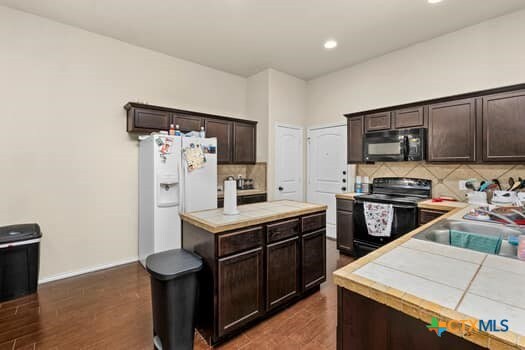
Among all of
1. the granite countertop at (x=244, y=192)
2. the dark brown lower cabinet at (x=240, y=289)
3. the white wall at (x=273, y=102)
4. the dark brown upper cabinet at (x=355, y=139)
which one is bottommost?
the dark brown lower cabinet at (x=240, y=289)

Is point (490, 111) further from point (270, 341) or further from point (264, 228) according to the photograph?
point (270, 341)

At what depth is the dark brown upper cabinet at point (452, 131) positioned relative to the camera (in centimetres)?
293

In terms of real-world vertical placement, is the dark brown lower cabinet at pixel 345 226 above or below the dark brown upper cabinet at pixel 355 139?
below

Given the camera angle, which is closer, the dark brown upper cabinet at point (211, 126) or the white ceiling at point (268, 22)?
the white ceiling at point (268, 22)

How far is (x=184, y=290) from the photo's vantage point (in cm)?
175

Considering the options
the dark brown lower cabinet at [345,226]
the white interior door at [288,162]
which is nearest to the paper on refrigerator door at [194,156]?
the white interior door at [288,162]

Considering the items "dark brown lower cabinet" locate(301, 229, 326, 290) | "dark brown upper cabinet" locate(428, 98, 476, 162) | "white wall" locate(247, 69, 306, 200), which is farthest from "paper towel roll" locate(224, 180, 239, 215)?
"dark brown upper cabinet" locate(428, 98, 476, 162)

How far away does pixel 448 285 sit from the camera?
0.89 m

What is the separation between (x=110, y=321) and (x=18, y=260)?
130 centimetres

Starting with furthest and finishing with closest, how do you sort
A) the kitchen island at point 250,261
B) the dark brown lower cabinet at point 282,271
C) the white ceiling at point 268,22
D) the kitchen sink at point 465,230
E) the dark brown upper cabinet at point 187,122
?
the dark brown upper cabinet at point 187,122, the white ceiling at point 268,22, the dark brown lower cabinet at point 282,271, the kitchen island at point 250,261, the kitchen sink at point 465,230

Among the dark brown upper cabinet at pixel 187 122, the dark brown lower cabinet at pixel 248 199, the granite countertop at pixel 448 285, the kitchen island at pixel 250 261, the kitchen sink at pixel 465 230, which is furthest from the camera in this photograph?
the dark brown lower cabinet at pixel 248 199

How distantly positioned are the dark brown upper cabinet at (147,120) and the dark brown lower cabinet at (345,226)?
284 cm

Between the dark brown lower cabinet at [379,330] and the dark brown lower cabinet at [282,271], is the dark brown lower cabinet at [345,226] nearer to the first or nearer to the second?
the dark brown lower cabinet at [282,271]

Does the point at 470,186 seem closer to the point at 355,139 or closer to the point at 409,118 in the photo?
the point at 409,118
